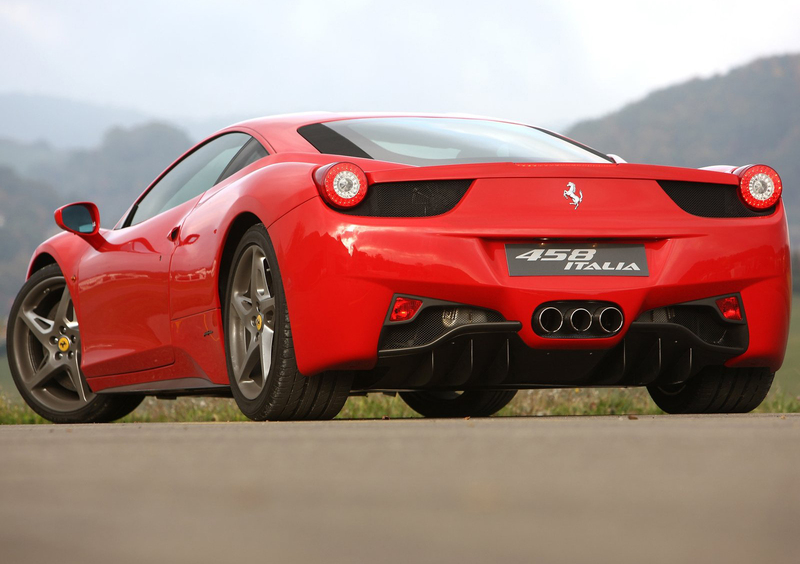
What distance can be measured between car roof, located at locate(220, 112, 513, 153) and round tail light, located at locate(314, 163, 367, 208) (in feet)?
2.18

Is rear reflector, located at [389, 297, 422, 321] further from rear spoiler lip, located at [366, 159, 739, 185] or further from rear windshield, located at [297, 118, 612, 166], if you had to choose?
rear windshield, located at [297, 118, 612, 166]

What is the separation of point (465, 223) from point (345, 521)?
2291 millimetres

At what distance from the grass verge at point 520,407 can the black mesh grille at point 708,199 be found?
2.71 m

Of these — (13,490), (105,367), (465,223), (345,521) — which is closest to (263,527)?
(345,521)

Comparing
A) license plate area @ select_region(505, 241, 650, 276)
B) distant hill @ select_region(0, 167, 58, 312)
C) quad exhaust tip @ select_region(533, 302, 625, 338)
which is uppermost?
license plate area @ select_region(505, 241, 650, 276)

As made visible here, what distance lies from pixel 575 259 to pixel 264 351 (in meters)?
1.22

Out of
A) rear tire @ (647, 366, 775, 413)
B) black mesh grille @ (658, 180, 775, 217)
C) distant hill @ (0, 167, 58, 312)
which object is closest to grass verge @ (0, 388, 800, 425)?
rear tire @ (647, 366, 775, 413)

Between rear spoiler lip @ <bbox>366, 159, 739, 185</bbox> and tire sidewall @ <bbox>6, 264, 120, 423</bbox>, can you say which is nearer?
rear spoiler lip @ <bbox>366, 159, 739, 185</bbox>

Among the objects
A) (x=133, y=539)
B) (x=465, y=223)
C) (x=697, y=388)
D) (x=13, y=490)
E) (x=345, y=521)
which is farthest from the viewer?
(x=697, y=388)

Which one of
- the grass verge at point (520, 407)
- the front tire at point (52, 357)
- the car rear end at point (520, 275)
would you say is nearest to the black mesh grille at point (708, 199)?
the car rear end at point (520, 275)

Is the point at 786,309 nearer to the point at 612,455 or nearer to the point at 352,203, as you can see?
the point at 352,203

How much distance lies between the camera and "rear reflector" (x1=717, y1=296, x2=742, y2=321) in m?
4.12

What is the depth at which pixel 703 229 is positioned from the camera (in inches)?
160

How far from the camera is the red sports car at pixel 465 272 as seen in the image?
12.5 ft
